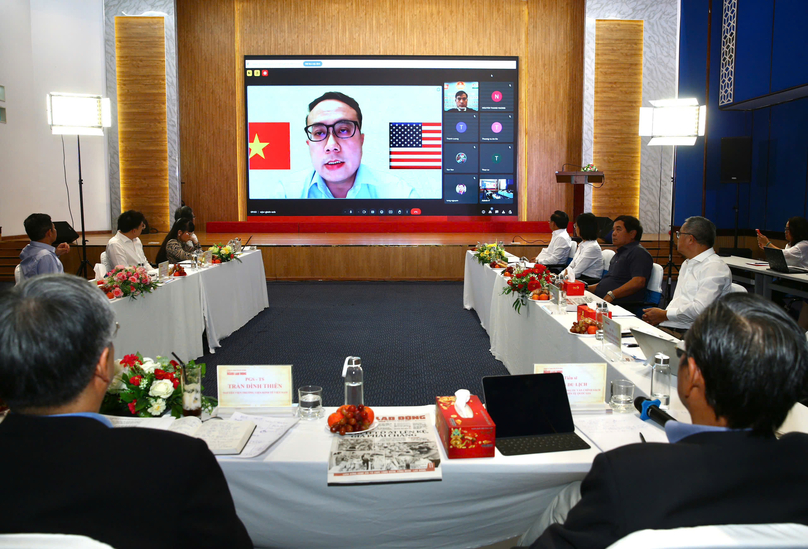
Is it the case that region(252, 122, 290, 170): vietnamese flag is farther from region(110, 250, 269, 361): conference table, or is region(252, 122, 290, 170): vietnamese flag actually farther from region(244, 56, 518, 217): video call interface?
region(110, 250, 269, 361): conference table

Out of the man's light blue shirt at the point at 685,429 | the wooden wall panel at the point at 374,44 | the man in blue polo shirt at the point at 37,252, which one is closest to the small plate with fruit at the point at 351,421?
the man's light blue shirt at the point at 685,429

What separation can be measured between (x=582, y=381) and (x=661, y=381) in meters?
0.25

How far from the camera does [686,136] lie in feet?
19.6

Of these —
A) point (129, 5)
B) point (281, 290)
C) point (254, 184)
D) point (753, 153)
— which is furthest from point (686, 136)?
point (129, 5)

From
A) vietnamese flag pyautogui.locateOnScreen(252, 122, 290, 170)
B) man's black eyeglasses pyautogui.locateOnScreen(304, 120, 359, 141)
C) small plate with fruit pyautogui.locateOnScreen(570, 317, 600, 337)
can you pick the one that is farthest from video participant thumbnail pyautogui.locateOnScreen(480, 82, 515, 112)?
small plate with fruit pyautogui.locateOnScreen(570, 317, 600, 337)

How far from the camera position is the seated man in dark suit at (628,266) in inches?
169

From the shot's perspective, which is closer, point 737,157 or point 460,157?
point 737,157

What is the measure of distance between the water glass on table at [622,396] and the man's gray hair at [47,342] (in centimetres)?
148

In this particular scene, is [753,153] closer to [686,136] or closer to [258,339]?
[686,136]

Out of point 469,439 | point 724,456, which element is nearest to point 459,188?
point 469,439

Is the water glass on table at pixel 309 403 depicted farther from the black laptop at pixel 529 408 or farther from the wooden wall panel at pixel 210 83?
the wooden wall panel at pixel 210 83

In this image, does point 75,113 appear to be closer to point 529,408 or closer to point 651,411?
point 529,408

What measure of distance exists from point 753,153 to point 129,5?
1076 cm

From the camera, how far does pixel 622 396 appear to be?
1844mm
